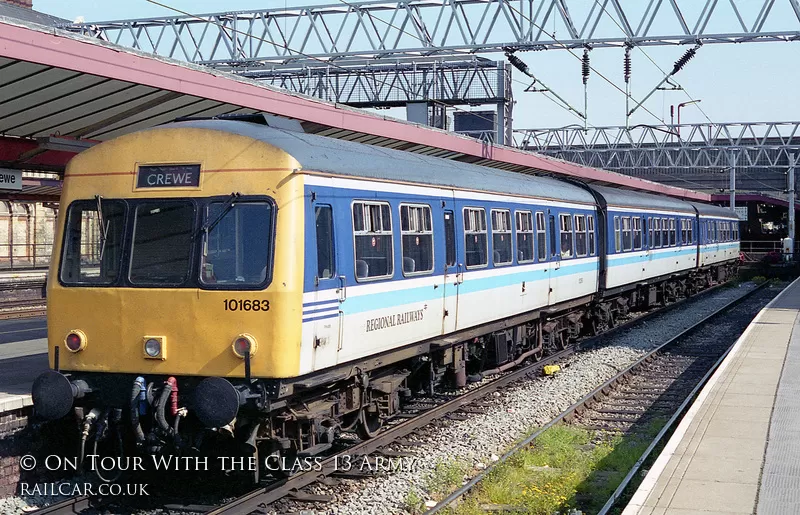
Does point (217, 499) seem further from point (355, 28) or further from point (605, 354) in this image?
point (355, 28)

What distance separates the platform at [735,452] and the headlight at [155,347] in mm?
3976

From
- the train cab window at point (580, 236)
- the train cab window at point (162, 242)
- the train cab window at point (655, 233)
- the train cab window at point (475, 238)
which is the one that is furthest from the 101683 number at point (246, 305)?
the train cab window at point (655, 233)

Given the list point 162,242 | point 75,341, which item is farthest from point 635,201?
point 75,341

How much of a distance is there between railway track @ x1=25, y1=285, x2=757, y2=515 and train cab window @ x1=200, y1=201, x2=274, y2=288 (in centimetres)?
186

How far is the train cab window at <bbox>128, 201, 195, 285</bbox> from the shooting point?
8055 millimetres

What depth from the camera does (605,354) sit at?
57.2 feet

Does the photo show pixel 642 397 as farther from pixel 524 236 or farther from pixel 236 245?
pixel 236 245

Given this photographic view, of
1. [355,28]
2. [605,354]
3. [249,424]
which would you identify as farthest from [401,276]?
[355,28]

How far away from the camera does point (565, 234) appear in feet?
53.5

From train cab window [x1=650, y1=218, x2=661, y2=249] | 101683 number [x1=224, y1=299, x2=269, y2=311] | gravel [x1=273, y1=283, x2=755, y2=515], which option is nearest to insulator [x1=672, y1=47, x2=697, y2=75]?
train cab window [x1=650, y1=218, x2=661, y2=249]

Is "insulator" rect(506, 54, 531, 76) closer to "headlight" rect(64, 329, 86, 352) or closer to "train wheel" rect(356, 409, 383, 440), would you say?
"train wheel" rect(356, 409, 383, 440)

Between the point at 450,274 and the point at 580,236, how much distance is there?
6.77m

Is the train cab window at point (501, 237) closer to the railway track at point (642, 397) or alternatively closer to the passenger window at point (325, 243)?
the railway track at point (642, 397)

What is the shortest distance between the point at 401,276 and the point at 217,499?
9.65 ft
